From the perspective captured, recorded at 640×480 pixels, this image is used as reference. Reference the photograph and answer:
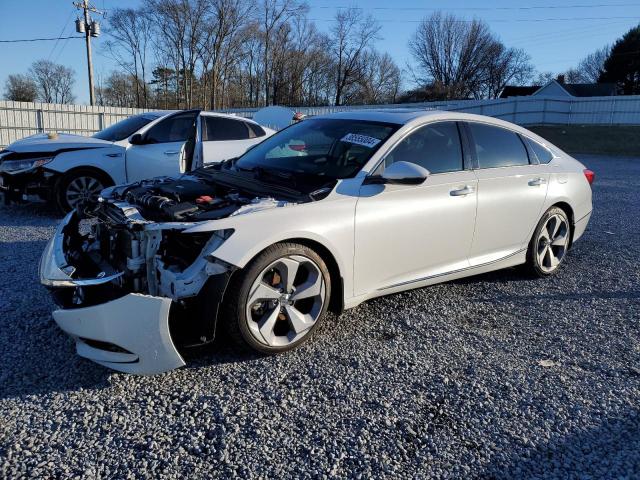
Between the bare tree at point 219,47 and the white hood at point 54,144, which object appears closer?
the white hood at point 54,144

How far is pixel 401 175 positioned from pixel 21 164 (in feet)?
19.8

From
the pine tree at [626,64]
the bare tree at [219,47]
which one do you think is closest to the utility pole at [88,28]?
the bare tree at [219,47]

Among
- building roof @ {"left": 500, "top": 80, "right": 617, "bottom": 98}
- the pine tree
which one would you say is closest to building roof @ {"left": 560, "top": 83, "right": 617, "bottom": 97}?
building roof @ {"left": 500, "top": 80, "right": 617, "bottom": 98}

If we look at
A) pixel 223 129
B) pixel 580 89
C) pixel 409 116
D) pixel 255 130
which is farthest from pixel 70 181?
pixel 580 89

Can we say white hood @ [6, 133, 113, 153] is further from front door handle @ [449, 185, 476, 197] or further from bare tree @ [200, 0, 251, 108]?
bare tree @ [200, 0, 251, 108]

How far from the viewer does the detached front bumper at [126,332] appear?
2.76m

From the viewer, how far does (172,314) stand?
10.1 feet

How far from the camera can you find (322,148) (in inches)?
168

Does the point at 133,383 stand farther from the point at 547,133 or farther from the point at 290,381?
the point at 547,133

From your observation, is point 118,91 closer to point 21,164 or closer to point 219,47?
point 219,47

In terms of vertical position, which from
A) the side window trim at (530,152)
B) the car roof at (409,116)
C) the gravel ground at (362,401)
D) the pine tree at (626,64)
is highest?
the pine tree at (626,64)

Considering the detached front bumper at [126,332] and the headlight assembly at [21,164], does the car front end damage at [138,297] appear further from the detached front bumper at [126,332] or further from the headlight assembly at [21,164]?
the headlight assembly at [21,164]

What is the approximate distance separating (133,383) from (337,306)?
4.65 ft

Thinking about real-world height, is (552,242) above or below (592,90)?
below
